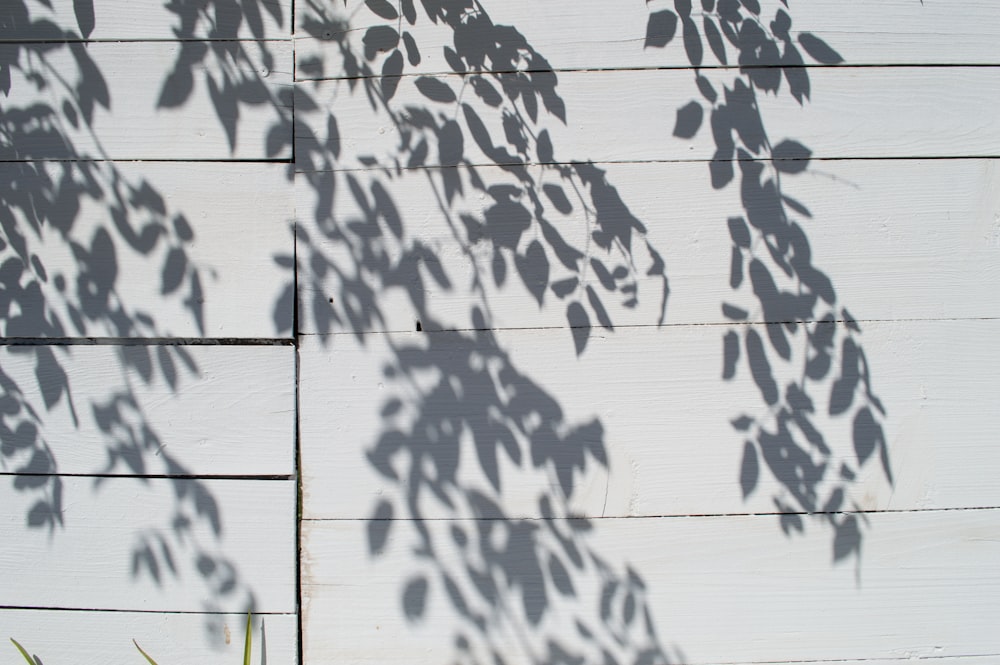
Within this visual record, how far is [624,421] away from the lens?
1962 mm

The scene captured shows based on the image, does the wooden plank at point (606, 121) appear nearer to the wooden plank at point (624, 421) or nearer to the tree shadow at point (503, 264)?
the tree shadow at point (503, 264)

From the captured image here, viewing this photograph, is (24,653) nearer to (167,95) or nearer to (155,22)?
(167,95)

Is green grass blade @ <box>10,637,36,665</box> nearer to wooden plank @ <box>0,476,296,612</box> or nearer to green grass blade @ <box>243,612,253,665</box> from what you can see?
wooden plank @ <box>0,476,296,612</box>

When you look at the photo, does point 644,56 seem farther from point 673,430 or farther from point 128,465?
point 128,465

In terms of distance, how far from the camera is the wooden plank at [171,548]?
196cm

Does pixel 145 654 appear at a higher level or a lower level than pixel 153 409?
lower

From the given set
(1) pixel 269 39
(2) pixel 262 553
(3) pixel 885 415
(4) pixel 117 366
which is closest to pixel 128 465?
(4) pixel 117 366

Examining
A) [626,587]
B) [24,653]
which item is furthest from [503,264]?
[24,653]

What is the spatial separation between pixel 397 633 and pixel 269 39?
1703 mm

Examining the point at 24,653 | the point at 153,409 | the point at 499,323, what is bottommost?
the point at 24,653

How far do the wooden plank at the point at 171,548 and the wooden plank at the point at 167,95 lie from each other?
3.10 ft

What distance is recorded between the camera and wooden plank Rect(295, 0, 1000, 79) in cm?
195

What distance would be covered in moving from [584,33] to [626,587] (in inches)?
61.1

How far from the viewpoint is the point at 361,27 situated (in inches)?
76.8
